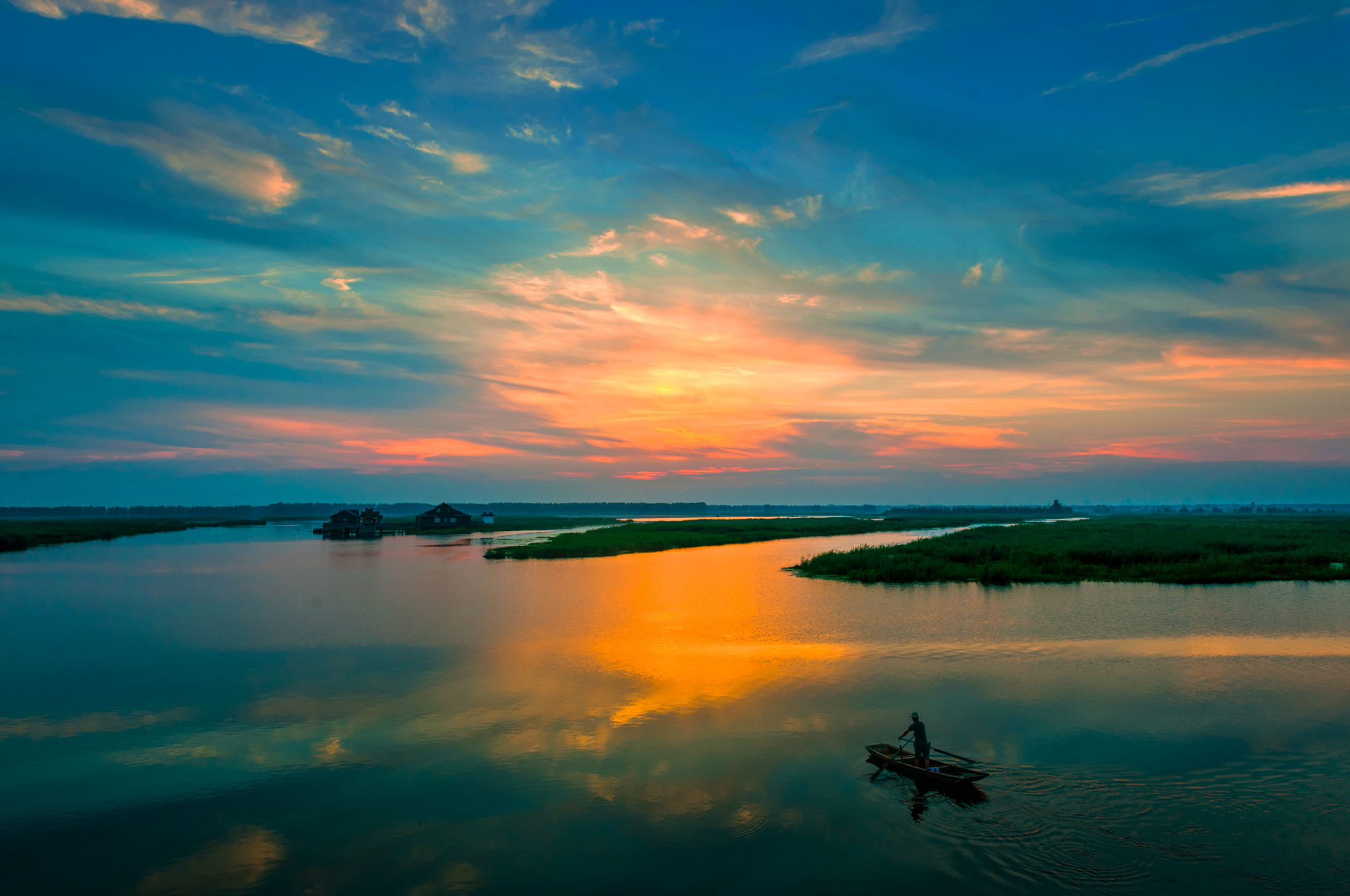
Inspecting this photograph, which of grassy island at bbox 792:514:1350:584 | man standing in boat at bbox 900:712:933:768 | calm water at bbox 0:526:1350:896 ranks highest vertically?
grassy island at bbox 792:514:1350:584

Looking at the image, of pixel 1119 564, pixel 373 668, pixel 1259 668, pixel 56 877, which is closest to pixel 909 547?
pixel 1119 564

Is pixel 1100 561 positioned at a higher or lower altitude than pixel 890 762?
higher

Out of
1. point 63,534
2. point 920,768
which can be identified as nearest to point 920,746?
point 920,768

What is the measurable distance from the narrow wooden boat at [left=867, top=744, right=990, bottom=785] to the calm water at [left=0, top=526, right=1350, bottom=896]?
37 cm

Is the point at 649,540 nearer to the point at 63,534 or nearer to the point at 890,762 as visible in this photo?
the point at 890,762

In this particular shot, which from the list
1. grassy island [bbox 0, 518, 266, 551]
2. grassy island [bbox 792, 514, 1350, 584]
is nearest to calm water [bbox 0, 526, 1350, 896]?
grassy island [bbox 792, 514, 1350, 584]

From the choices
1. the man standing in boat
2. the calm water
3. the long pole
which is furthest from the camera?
the long pole

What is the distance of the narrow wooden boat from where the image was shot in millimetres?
14289

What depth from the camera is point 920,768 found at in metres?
14.8

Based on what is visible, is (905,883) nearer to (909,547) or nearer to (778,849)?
(778,849)

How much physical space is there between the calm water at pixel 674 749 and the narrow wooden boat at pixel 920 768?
1.23 ft

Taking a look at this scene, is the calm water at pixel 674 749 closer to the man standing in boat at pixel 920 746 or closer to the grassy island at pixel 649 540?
the man standing in boat at pixel 920 746

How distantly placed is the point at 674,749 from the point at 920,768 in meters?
5.86

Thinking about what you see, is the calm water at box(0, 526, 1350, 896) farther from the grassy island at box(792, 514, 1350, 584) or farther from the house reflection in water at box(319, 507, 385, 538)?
the house reflection in water at box(319, 507, 385, 538)
